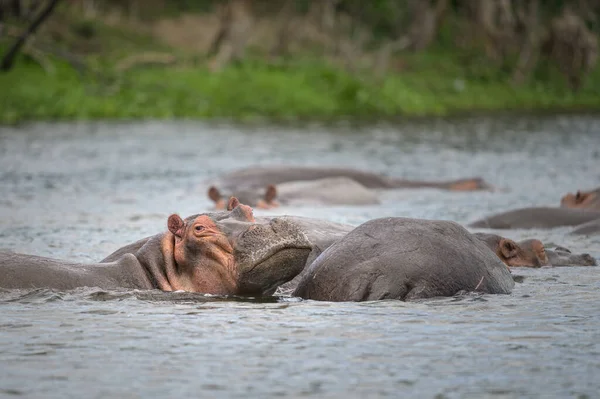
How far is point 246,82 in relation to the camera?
33719 mm

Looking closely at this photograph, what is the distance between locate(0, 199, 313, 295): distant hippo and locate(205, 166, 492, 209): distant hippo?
5280mm

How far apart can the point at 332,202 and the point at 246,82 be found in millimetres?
20322

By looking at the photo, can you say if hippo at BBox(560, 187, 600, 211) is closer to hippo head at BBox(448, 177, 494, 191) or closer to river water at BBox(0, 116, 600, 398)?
river water at BBox(0, 116, 600, 398)

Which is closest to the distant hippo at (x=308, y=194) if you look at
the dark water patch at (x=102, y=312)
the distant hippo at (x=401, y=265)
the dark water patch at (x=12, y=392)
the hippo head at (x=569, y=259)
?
the hippo head at (x=569, y=259)

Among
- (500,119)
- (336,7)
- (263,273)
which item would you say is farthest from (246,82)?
(263,273)

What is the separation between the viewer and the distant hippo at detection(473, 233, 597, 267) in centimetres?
868

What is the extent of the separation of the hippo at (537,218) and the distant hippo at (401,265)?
4.04 m

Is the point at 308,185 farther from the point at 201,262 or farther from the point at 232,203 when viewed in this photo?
the point at 201,262

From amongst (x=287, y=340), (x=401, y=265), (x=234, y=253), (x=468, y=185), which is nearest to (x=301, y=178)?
(x=468, y=185)

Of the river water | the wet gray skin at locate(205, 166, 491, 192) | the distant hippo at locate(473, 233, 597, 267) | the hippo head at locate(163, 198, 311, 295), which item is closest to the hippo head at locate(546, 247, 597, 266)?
the distant hippo at locate(473, 233, 597, 267)

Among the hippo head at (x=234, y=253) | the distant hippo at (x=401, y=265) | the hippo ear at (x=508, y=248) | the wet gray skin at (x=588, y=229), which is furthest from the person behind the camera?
the wet gray skin at (x=588, y=229)

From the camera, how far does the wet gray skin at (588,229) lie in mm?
10500

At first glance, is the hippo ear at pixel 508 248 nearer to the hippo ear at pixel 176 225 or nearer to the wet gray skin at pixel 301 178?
the hippo ear at pixel 176 225

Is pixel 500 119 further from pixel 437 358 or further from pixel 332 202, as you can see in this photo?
pixel 437 358
